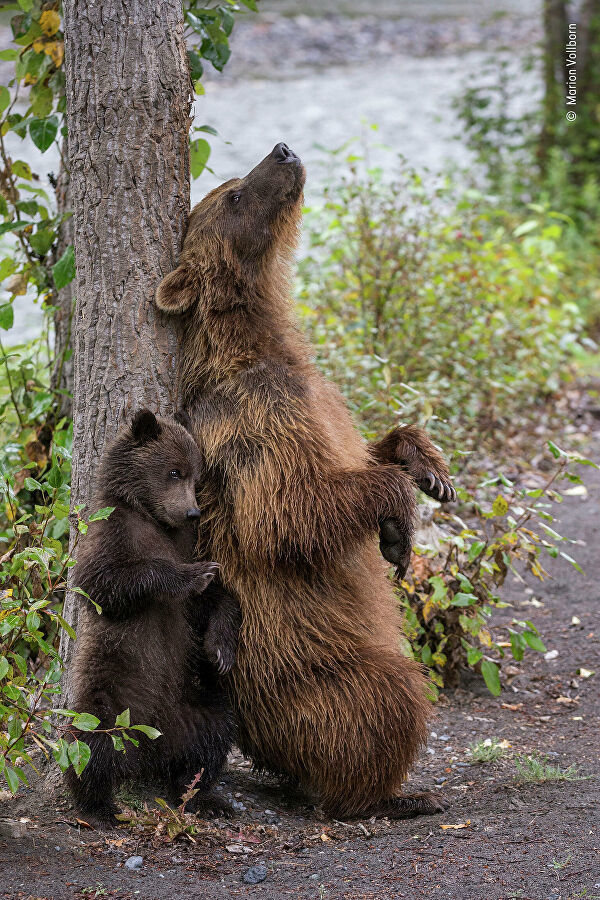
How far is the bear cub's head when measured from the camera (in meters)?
3.57

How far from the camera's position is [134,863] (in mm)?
3193

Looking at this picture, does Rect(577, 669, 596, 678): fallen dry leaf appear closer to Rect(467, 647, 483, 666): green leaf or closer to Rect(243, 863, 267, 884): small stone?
Rect(467, 647, 483, 666): green leaf

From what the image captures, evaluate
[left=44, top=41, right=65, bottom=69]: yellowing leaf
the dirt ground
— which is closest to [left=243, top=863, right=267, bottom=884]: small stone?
the dirt ground

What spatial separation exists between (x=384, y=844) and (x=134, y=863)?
877mm

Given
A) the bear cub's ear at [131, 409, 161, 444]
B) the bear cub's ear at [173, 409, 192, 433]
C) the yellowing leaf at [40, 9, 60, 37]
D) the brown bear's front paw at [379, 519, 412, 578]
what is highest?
the yellowing leaf at [40, 9, 60, 37]

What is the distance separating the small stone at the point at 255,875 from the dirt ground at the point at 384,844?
0.04ft

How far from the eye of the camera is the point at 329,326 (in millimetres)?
7395

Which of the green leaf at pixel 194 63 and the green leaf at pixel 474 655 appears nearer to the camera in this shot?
the green leaf at pixel 194 63

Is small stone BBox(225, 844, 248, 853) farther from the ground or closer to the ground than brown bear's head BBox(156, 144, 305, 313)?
closer to the ground

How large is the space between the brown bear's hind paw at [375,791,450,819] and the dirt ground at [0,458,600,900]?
0.20 feet

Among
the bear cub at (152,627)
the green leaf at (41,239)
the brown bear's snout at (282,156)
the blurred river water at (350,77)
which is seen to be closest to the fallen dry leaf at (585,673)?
the bear cub at (152,627)

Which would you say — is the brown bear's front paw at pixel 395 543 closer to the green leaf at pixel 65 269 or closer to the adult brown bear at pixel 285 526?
the adult brown bear at pixel 285 526

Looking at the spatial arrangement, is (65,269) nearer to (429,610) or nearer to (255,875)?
(429,610)

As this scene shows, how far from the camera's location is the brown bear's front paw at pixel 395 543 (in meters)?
3.83
